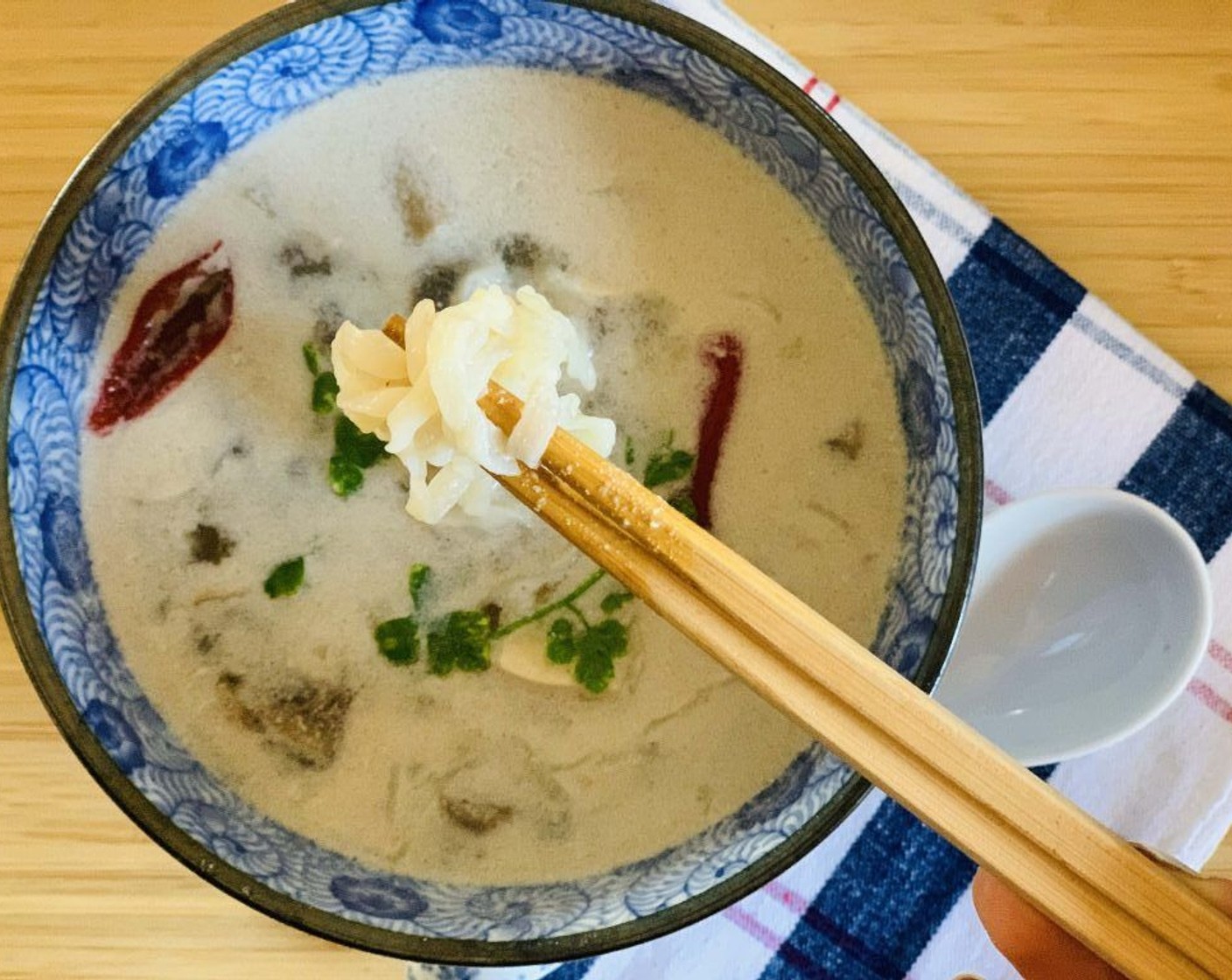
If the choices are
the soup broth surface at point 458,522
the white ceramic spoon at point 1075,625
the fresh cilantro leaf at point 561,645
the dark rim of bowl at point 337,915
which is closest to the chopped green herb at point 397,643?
the soup broth surface at point 458,522

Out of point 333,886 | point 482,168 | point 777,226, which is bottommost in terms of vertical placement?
point 333,886

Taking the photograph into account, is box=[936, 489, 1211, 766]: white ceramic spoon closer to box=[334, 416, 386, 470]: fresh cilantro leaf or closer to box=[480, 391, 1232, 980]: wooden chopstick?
box=[480, 391, 1232, 980]: wooden chopstick

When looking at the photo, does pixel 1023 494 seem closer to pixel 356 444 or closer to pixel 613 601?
pixel 613 601

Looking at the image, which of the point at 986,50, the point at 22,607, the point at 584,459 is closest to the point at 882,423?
the point at 584,459

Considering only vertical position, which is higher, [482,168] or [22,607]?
[482,168]

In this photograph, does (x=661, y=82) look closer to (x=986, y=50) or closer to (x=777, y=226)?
(x=777, y=226)

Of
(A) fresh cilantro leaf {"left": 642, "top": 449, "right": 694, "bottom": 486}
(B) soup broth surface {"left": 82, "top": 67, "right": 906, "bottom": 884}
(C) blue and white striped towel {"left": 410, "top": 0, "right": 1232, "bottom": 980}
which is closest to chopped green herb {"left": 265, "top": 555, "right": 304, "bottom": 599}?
(B) soup broth surface {"left": 82, "top": 67, "right": 906, "bottom": 884}
